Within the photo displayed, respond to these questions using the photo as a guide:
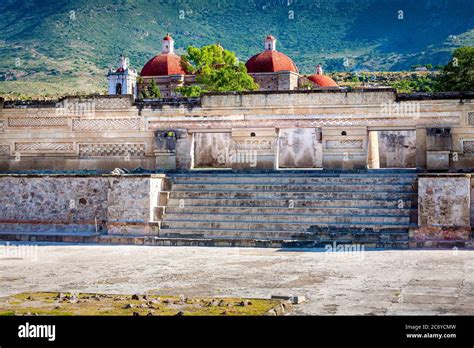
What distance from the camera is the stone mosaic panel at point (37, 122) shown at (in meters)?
25.4

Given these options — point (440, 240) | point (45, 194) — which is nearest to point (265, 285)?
point (440, 240)

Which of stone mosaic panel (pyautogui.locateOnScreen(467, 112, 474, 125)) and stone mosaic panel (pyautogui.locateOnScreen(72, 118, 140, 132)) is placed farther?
stone mosaic panel (pyautogui.locateOnScreen(72, 118, 140, 132))

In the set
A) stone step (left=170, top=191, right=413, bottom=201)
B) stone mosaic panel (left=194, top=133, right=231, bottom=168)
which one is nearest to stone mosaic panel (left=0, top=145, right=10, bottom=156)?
stone step (left=170, top=191, right=413, bottom=201)

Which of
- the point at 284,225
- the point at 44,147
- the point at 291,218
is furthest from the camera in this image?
the point at 44,147

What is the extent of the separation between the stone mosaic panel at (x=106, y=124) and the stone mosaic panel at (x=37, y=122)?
0.44m

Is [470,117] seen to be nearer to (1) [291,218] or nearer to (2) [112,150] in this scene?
(1) [291,218]

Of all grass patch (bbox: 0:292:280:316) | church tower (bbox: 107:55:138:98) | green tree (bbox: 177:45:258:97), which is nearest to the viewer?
grass patch (bbox: 0:292:280:316)

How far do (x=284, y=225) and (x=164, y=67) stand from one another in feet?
128

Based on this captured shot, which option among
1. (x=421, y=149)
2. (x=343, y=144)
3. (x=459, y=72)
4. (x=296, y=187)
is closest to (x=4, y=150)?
→ (x=296, y=187)

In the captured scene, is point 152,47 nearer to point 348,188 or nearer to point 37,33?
point 37,33

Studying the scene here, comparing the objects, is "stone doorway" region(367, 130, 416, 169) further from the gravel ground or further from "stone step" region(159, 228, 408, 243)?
the gravel ground

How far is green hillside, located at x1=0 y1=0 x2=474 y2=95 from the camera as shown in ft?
356

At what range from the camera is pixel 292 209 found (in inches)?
807

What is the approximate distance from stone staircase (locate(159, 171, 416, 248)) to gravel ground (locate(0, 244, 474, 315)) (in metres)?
1.01
